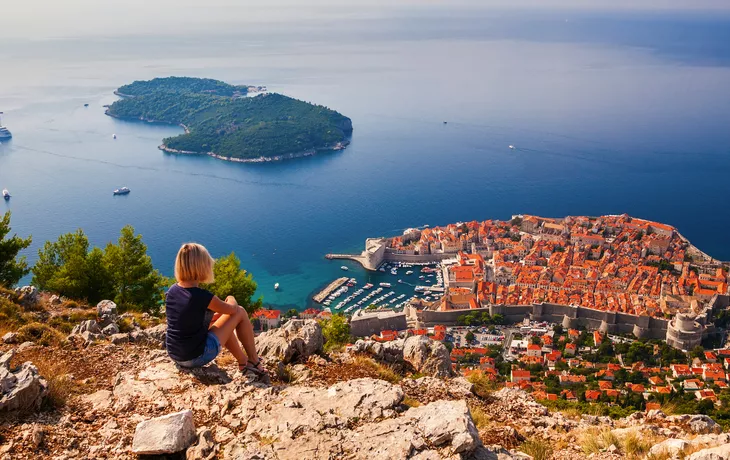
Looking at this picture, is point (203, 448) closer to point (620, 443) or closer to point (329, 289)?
point (620, 443)

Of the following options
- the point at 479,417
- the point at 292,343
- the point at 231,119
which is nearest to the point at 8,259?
the point at 292,343

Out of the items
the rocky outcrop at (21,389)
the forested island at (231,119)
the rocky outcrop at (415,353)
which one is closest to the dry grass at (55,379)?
the rocky outcrop at (21,389)

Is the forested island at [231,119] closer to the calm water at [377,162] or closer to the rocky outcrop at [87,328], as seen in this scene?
the calm water at [377,162]

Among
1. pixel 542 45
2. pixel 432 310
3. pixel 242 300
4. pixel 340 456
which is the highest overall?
pixel 542 45

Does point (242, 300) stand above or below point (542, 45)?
below

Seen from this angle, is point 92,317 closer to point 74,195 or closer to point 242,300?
point 242,300

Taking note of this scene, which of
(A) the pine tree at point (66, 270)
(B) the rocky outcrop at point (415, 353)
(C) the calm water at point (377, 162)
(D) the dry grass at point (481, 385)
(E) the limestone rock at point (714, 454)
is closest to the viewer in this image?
(E) the limestone rock at point (714, 454)

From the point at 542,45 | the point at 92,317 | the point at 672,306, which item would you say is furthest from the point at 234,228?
the point at 542,45
